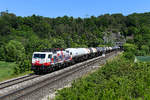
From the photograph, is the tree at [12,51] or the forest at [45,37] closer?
the tree at [12,51]

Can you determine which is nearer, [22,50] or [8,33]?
[22,50]

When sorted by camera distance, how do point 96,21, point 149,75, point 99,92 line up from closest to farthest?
point 99,92, point 149,75, point 96,21

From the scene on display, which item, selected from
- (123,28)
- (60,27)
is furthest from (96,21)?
(60,27)

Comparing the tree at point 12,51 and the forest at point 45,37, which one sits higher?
the forest at point 45,37

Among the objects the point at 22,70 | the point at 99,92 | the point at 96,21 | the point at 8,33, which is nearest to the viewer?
the point at 99,92

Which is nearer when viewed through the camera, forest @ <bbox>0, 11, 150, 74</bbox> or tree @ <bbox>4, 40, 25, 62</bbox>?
tree @ <bbox>4, 40, 25, 62</bbox>

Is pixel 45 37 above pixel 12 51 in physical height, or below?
above

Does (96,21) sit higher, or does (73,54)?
(96,21)

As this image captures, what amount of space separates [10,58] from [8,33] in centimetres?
4055

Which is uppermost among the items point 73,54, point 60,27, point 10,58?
point 60,27

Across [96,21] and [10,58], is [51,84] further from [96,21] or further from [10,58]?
[96,21]

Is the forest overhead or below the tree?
overhead

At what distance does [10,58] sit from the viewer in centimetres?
6831

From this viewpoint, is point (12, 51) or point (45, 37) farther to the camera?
point (45, 37)
